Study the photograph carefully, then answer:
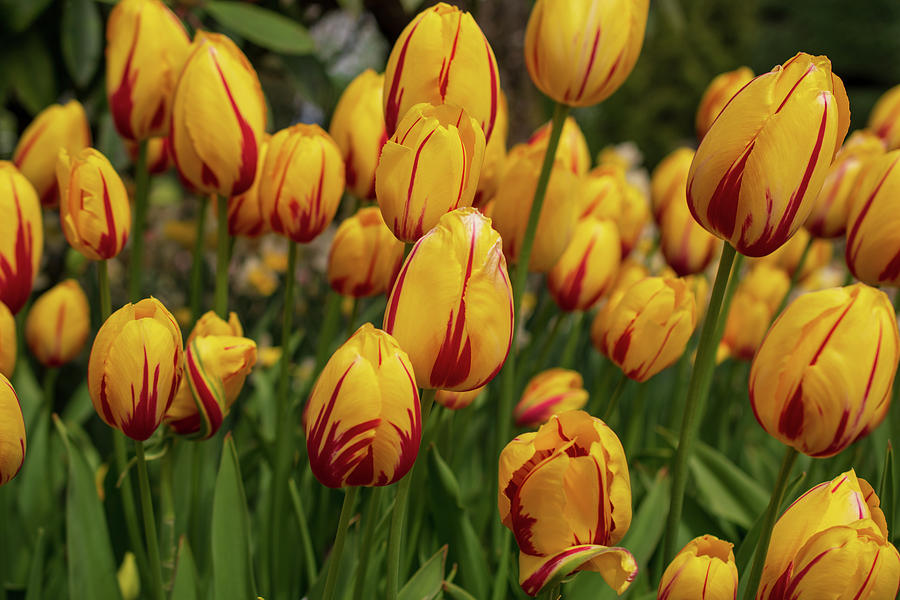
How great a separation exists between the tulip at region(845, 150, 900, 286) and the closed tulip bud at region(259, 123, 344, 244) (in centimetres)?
47

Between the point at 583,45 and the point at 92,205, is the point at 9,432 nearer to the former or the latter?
the point at 92,205

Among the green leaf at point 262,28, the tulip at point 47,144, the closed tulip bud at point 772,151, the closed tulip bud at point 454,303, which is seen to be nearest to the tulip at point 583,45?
the closed tulip bud at point 772,151

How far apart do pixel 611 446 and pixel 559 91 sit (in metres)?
0.38

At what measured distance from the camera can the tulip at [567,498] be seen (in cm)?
53

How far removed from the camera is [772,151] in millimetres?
583

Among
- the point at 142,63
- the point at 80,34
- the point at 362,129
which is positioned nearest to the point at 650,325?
the point at 362,129

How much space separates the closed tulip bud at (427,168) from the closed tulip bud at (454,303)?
0.07m

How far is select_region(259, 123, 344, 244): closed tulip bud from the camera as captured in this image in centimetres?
82

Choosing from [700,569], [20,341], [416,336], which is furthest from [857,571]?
[20,341]

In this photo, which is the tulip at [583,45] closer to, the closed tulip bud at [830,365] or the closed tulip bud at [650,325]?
the closed tulip bud at [650,325]

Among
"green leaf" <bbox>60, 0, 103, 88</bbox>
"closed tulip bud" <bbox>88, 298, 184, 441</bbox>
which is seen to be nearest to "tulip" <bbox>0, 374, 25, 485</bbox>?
"closed tulip bud" <bbox>88, 298, 184, 441</bbox>

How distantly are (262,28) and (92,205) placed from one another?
798 mm

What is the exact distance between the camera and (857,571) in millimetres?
499

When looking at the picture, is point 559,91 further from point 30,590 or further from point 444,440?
point 30,590
